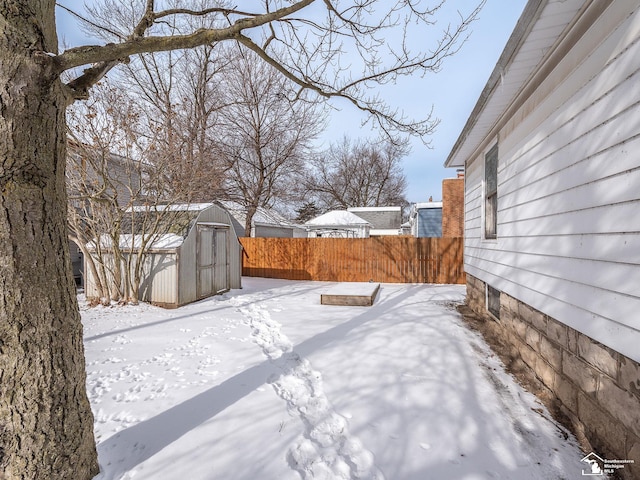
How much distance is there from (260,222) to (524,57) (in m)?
15.5

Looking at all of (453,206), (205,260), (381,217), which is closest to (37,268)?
(205,260)

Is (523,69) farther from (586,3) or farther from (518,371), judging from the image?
(518,371)

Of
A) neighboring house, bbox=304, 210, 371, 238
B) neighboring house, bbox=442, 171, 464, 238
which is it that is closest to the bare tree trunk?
neighboring house, bbox=442, 171, 464, 238

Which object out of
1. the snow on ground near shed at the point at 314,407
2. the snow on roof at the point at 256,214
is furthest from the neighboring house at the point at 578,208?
the snow on roof at the point at 256,214

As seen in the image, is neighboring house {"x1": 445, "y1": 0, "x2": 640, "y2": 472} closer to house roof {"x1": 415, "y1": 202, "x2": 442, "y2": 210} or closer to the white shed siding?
the white shed siding

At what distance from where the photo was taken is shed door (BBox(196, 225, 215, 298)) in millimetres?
7441

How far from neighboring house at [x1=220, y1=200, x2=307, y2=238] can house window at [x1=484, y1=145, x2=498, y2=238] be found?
12.5m

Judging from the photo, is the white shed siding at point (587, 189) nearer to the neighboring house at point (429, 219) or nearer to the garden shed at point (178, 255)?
the garden shed at point (178, 255)

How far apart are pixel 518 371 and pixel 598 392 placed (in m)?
1.45

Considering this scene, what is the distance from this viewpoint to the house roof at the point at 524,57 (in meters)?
2.32

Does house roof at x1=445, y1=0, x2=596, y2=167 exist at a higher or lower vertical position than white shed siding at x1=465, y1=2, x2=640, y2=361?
higher

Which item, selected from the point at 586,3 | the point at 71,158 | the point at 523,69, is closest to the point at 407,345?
the point at 523,69

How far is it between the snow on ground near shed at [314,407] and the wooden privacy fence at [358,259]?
6.12 metres

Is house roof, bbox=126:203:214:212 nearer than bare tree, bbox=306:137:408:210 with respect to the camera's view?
Yes
